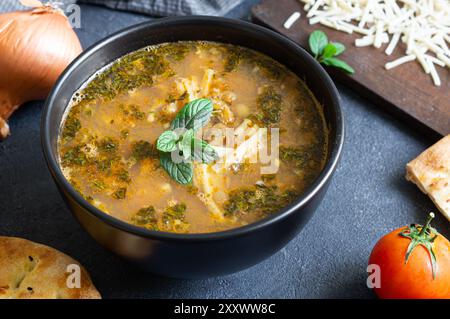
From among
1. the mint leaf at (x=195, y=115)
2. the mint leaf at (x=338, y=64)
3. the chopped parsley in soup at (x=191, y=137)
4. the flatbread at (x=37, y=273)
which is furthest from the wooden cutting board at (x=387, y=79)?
the flatbread at (x=37, y=273)

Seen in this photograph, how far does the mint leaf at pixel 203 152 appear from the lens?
92.8 inches

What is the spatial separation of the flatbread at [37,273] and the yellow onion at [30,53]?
A: 0.74m

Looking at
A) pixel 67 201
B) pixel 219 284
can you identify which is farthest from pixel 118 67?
pixel 219 284

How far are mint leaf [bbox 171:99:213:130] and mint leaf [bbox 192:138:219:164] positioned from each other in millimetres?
87

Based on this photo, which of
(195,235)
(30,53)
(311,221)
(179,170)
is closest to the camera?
(195,235)

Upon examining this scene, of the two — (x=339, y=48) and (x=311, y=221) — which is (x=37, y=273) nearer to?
(x=311, y=221)

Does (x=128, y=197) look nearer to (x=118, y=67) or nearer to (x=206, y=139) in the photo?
(x=206, y=139)

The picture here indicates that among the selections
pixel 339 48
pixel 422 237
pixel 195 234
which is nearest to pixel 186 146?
pixel 195 234

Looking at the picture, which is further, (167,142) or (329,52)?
(329,52)

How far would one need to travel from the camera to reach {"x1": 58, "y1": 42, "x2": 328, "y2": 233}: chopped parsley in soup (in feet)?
7.57

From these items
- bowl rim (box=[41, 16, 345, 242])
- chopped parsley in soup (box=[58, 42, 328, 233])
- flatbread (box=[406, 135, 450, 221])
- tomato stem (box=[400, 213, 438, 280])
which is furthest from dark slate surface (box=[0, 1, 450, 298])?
bowl rim (box=[41, 16, 345, 242])

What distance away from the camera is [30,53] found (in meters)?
2.92

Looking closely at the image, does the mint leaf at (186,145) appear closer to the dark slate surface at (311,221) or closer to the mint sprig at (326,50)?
the dark slate surface at (311,221)

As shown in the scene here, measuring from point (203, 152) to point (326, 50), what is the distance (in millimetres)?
1140
